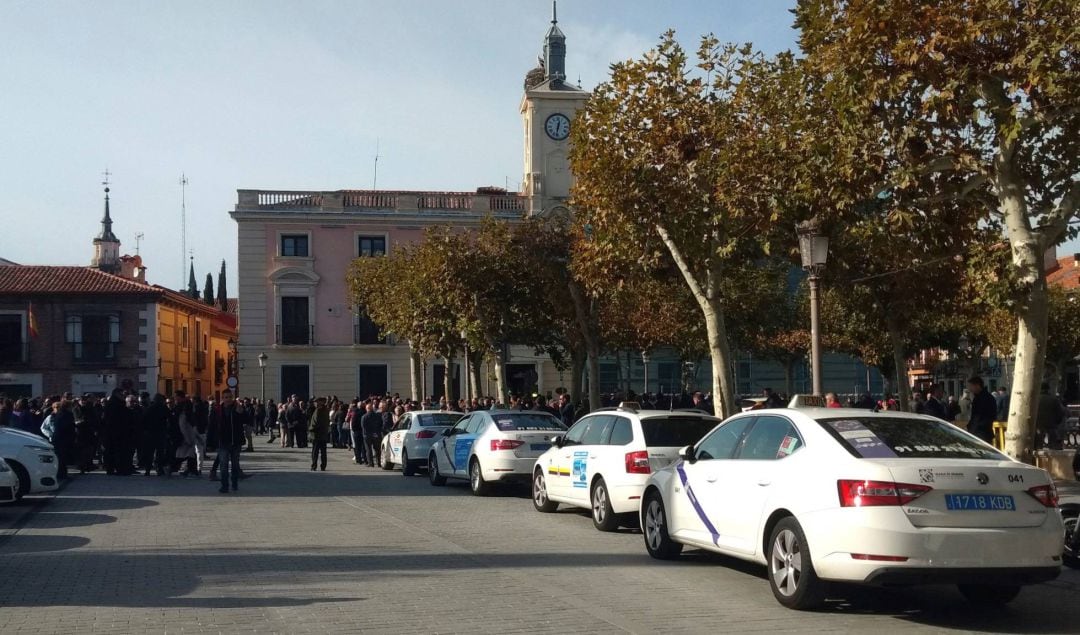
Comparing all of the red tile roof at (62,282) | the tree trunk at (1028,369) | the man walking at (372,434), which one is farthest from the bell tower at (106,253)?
the tree trunk at (1028,369)

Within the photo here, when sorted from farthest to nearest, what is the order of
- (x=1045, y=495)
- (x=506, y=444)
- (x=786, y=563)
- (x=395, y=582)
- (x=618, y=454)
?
(x=506, y=444) < (x=618, y=454) < (x=395, y=582) < (x=786, y=563) < (x=1045, y=495)

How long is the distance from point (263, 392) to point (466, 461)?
34.1m

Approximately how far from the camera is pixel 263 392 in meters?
52.7

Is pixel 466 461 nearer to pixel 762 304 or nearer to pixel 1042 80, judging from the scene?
pixel 1042 80

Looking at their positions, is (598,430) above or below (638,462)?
above

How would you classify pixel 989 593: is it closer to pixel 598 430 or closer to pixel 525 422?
pixel 598 430

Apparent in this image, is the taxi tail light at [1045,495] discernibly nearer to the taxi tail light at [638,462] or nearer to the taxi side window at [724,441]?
the taxi side window at [724,441]

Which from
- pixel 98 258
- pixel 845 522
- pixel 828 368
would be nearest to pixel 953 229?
pixel 845 522

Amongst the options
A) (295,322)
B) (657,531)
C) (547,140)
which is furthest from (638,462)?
(547,140)

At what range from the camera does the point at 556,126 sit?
5562 cm

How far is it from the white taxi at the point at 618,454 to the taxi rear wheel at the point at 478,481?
12.8ft

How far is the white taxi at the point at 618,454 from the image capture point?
538 inches

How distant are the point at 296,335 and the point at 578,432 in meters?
39.5

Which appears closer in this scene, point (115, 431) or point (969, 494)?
point (969, 494)
